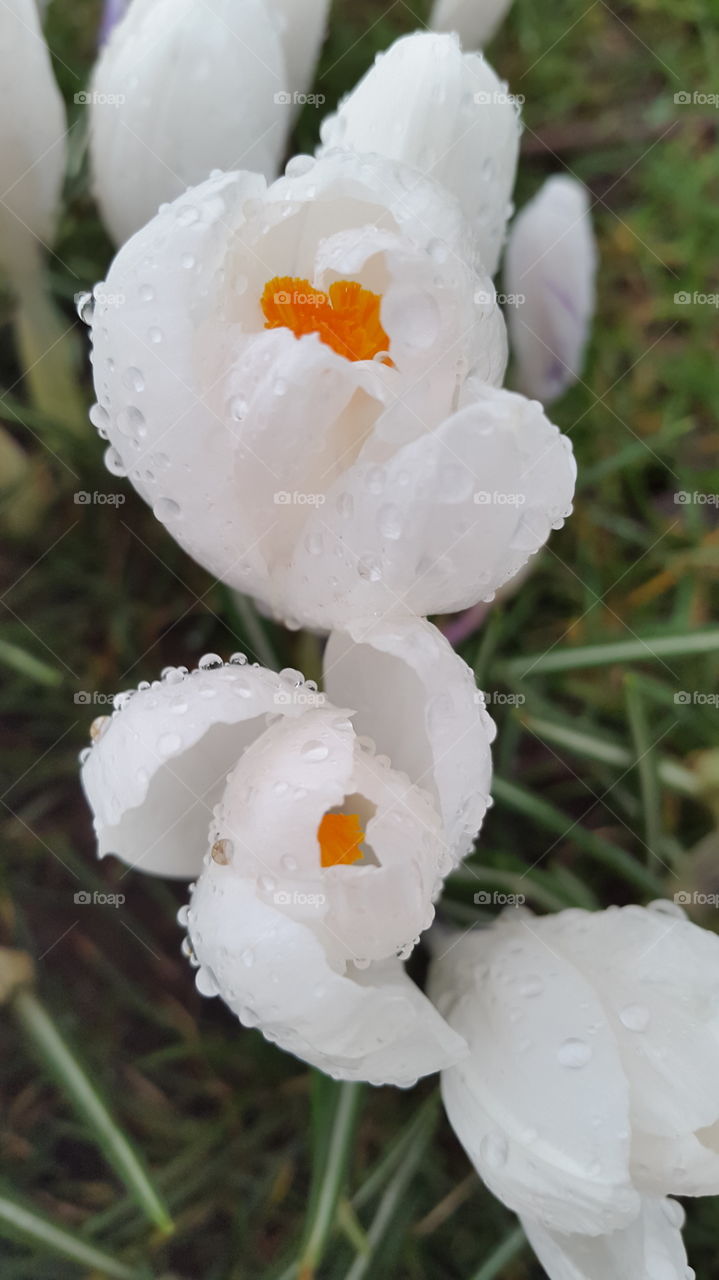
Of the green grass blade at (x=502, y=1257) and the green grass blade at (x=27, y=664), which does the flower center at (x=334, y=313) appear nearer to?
the green grass blade at (x=27, y=664)

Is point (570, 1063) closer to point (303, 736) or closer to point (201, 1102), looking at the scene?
point (303, 736)

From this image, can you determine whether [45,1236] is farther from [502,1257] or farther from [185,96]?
[185,96]

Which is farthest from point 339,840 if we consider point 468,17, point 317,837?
point 468,17

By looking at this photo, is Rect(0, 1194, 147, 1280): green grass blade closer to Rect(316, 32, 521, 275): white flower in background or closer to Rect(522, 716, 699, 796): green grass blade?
Rect(522, 716, 699, 796): green grass blade

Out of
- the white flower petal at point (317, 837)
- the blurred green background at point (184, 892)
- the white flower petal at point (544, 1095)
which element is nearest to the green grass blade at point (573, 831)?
the blurred green background at point (184, 892)

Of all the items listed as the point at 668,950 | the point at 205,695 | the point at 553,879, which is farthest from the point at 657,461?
the point at 205,695

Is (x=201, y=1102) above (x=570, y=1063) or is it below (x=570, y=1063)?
below
